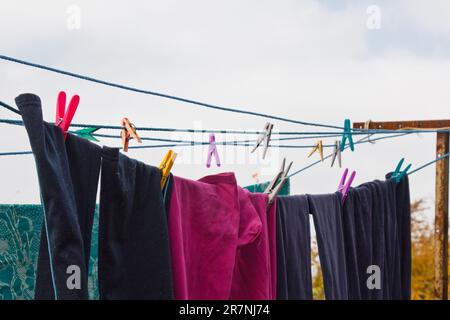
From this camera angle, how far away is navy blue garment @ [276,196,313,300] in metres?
2.08

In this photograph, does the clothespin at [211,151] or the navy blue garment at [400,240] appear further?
the navy blue garment at [400,240]

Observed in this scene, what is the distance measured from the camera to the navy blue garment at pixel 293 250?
6.84ft

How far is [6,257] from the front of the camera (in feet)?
8.08

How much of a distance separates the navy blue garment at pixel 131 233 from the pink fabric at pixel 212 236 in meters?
0.08

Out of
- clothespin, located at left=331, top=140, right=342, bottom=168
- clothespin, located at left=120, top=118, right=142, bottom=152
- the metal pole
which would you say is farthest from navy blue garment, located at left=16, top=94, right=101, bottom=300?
the metal pole

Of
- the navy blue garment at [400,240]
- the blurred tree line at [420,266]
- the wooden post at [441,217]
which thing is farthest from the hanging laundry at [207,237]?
the blurred tree line at [420,266]

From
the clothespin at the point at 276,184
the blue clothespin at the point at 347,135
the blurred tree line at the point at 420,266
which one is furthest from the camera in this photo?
the blurred tree line at the point at 420,266

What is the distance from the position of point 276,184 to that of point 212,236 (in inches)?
17.8

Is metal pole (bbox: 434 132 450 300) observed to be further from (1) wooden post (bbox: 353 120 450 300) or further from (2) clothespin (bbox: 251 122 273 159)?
(2) clothespin (bbox: 251 122 273 159)

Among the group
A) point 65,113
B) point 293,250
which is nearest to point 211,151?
point 293,250

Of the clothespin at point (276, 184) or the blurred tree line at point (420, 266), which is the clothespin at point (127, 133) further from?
the blurred tree line at point (420, 266)

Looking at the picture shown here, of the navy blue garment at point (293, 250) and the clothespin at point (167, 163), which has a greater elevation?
the clothespin at point (167, 163)

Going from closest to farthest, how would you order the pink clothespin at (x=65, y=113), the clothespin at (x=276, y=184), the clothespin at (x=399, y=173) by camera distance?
1. the pink clothespin at (x=65, y=113)
2. the clothespin at (x=276, y=184)
3. the clothespin at (x=399, y=173)
